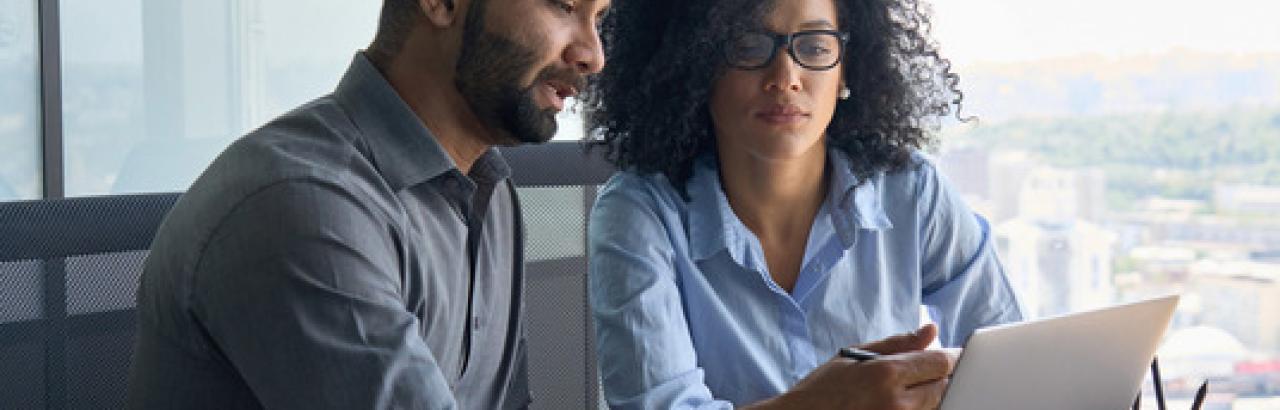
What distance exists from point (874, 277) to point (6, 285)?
0.97m

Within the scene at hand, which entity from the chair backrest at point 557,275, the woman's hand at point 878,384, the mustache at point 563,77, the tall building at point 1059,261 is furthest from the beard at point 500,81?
the tall building at point 1059,261

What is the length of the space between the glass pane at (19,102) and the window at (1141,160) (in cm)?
165

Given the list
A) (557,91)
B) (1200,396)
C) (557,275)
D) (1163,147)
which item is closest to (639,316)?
(557,275)

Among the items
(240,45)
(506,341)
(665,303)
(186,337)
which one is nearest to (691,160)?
(665,303)

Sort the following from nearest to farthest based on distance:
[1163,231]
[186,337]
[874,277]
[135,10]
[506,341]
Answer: [186,337]
[506,341]
[874,277]
[135,10]
[1163,231]

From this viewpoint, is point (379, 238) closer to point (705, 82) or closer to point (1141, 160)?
point (705, 82)

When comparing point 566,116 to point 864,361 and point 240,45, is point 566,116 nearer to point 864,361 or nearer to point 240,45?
point 240,45

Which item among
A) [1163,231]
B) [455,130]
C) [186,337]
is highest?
[455,130]

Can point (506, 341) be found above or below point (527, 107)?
below

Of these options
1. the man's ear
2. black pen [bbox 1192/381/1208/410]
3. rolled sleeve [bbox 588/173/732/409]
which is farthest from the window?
the man's ear

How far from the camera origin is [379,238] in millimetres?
1057

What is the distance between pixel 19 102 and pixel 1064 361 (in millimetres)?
1941

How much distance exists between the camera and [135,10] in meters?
2.68

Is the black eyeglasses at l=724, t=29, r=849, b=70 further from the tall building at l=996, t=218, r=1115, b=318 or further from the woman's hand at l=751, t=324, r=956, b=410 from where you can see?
the tall building at l=996, t=218, r=1115, b=318
